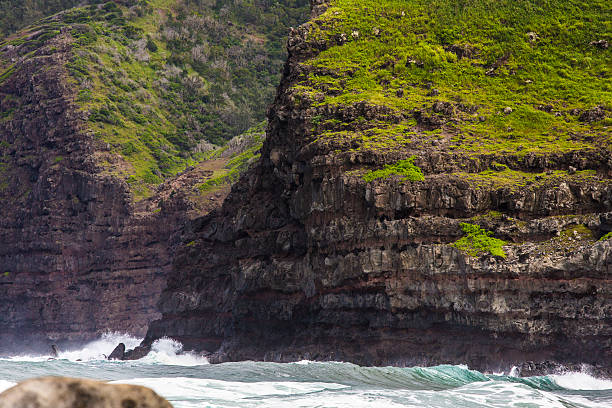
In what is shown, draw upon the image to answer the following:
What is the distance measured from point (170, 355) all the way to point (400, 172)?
3577cm

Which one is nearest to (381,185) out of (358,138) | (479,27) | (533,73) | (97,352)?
(358,138)

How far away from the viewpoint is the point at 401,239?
191 ft

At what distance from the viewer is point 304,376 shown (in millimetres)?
47562

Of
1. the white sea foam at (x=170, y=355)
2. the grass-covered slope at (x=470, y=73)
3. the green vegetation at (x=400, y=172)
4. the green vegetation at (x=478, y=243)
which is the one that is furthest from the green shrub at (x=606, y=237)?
the white sea foam at (x=170, y=355)

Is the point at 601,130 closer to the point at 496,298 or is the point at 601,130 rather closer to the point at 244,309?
the point at 496,298

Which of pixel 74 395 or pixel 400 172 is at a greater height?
pixel 400 172

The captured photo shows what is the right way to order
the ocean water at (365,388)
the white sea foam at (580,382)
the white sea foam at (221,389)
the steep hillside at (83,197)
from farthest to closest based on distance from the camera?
1. the steep hillside at (83,197)
2. the white sea foam at (580,382)
3. the white sea foam at (221,389)
4. the ocean water at (365,388)

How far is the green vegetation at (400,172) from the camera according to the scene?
6053 cm

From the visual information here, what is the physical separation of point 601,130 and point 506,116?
8422 mm

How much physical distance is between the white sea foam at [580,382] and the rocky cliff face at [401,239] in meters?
1.53

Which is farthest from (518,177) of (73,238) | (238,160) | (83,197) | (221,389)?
(238,160)

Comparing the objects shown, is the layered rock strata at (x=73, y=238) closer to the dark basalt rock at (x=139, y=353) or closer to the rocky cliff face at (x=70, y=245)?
the rocky cliff face at (x=70, y=245)

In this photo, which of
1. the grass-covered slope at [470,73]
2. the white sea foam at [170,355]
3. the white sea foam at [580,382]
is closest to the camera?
the white sea foam at [580,382]

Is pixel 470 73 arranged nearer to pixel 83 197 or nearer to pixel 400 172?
pixel 400 172
